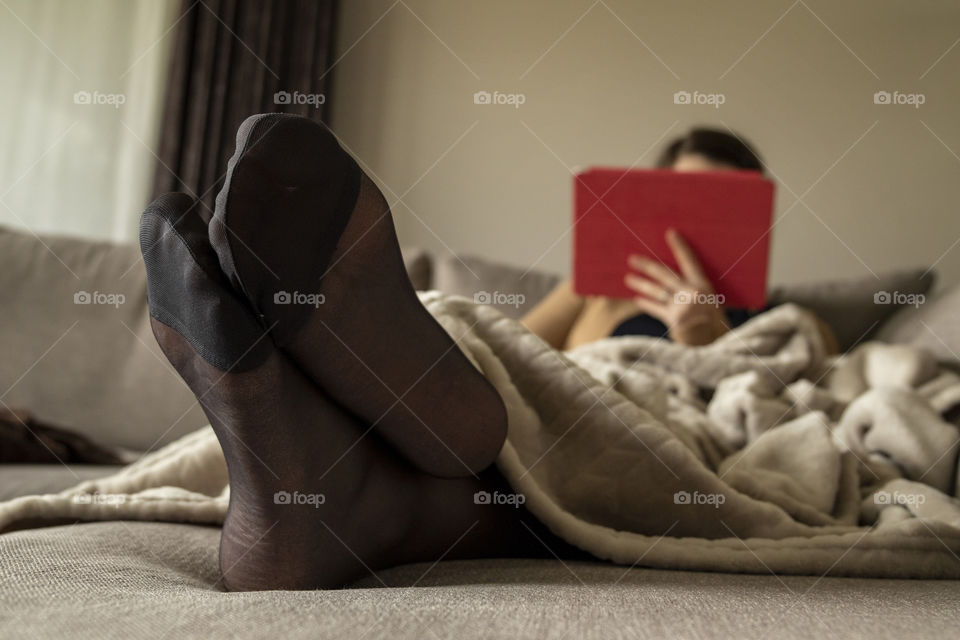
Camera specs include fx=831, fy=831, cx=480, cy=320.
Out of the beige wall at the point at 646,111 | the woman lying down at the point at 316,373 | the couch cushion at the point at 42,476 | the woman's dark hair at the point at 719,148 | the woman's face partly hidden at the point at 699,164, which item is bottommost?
the couch cushion at the point at 42,476

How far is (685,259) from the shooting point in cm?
122

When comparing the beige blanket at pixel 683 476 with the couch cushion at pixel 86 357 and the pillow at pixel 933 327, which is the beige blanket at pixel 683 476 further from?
the couch cushion at pixel 86 357

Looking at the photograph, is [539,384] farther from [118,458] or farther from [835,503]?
[118,458]

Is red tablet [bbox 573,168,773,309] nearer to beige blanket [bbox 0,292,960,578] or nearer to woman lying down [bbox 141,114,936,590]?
beige blanket [bbox 0,292,960,578]

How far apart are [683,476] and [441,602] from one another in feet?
0.94

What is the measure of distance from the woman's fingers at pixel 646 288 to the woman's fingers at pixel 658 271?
0.01m

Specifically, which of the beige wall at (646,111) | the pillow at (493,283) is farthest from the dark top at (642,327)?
the beige wall at (646,111)

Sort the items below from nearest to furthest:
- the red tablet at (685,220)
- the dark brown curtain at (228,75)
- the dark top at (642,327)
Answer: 1. the red tablet at (685,220)
2. the dark top at (642,327)
3. the dark brown curtain at (228,75)

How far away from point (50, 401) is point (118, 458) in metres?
0.27

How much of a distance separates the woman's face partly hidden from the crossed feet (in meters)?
1.05

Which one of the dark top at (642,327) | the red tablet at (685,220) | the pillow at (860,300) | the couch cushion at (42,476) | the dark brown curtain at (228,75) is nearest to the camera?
the couch cushion at (42,476)

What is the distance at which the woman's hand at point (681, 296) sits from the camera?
1218 millimetres

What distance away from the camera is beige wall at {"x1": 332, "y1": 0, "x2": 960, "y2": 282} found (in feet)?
7.55

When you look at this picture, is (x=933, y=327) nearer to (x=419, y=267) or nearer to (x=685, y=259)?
(x=685, y=259)
